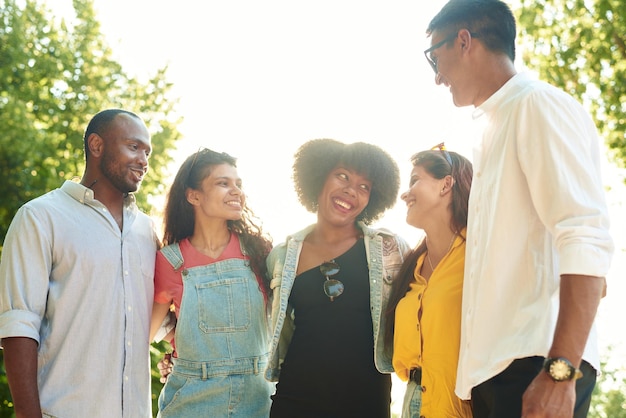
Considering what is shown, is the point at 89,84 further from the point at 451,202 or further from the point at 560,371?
the point at 560,371

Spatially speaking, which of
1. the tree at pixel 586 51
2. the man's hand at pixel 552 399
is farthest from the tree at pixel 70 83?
the man's hand at pixel 552 399

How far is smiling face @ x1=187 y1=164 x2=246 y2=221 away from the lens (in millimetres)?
4441

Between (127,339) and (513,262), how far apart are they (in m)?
2.12

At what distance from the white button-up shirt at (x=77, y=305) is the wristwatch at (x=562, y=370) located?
230 cm

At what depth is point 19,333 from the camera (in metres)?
3.51

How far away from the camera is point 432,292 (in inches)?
140

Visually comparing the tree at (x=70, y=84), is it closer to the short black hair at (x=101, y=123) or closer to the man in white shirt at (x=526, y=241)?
the short black hair at (x=101, y=123)

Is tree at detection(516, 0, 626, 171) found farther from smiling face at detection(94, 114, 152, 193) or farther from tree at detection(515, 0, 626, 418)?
smiling face at detection(94, 114, 152, 193)

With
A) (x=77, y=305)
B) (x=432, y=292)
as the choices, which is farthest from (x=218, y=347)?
(x=432, y=292)

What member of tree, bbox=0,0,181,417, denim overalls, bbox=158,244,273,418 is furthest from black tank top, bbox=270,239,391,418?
tree, bbox=0,0,181,417

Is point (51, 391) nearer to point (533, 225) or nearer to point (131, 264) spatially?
point (131, 264)

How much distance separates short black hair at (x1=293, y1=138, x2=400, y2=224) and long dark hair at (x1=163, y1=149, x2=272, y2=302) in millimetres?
570

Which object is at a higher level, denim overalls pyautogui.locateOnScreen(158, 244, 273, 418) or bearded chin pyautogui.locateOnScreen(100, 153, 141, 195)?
bearded chin pyautogui.locateOnScreen(100, 153, 141, 195)

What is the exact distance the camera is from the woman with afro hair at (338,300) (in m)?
4.01
